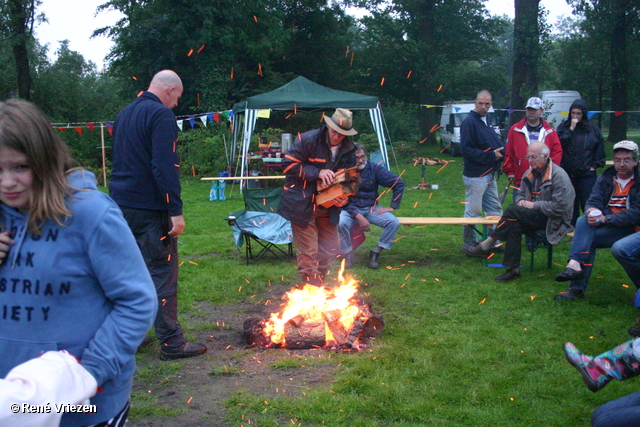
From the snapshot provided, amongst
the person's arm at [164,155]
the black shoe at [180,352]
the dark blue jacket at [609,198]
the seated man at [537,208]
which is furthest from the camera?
the seated man at [537,208]

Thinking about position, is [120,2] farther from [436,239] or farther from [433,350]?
[433,350]

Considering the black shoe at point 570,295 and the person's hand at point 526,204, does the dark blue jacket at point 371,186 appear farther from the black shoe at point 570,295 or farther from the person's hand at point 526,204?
the black shoe at point 570,295

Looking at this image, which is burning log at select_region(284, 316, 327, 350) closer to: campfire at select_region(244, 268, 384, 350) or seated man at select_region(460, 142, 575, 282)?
campfire at select_region(244, 268, 384, 350)

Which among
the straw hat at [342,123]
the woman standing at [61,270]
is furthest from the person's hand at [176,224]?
the woman standing at [61,270]

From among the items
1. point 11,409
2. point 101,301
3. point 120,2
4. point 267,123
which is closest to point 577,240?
point 101,301

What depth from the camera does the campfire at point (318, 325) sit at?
439 cm

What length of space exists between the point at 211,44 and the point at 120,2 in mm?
5963

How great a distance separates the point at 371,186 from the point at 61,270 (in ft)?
18.8

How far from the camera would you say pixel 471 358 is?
4.10 metres

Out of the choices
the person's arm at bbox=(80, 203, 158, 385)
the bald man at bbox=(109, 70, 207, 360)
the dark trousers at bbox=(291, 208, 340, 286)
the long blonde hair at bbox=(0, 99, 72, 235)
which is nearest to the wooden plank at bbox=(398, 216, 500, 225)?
the dark trousers at bbox=(291, 208, 340, 286)

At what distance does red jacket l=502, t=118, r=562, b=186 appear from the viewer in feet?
→ 22.2

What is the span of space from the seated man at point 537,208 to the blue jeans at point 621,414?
3399mm

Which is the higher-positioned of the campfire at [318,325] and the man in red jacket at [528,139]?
the man in red jacket at [528,139]

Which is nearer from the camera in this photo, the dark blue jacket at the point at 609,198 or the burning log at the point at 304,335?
the burning log at the point at 304,335
